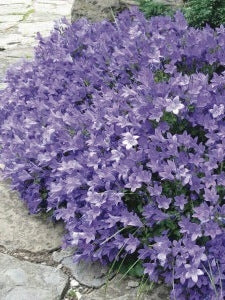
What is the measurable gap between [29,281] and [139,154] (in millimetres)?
824

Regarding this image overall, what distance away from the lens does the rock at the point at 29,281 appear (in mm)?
2551

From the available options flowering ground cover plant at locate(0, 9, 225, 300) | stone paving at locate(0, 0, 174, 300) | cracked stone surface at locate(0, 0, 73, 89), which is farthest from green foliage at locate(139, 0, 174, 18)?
stone paving at locate(0, 0, 174, 300)

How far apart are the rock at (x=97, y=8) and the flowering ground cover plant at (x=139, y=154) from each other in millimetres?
1449

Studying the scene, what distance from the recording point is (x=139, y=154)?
8.50 feet

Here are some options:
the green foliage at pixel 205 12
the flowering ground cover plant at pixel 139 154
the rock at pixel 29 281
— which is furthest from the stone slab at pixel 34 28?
the rock at pixel 29 281

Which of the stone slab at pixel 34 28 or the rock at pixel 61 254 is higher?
the rock at pixel 61 254

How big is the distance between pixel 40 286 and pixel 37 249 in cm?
32

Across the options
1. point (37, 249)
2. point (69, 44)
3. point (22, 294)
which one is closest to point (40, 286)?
point (22, 294)

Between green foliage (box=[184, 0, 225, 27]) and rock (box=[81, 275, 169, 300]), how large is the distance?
8.40 ft

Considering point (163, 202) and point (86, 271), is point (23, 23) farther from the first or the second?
point (163, 202)

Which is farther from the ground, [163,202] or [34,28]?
[163,202]

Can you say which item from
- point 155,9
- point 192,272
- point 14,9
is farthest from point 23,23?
point 192,272

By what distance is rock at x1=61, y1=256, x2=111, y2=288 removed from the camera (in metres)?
2.65

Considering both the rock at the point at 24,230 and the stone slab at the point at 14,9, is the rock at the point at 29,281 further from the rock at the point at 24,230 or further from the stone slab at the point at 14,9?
the stone slab at the point at 14,9
